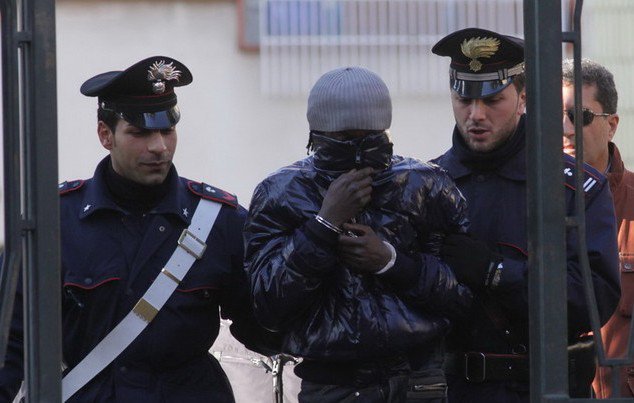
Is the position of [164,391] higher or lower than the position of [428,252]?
lower

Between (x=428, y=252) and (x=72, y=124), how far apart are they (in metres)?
8.37

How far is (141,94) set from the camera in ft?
12.8

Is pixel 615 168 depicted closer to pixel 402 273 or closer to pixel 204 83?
pixel 402 273

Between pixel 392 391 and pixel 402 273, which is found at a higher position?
pixel 402 273

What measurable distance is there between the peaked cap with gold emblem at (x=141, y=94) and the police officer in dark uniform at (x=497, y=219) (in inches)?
30.6

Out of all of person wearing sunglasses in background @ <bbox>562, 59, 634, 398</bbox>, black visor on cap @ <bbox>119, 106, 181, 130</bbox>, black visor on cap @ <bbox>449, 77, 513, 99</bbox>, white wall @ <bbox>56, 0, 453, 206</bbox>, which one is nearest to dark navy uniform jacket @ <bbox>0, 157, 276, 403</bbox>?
black visor on cap @ <bbox>119, 106, 181, 130</bbox>

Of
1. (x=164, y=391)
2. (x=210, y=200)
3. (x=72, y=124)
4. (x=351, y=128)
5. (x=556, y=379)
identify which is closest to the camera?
(x=556, y=379)

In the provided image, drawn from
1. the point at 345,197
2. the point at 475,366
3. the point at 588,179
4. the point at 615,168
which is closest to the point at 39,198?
the point at 345,197

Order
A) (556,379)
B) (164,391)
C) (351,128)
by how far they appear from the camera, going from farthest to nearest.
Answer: (164,391) < (351,128) < (556,379)

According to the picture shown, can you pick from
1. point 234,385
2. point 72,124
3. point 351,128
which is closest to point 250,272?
point 351,128

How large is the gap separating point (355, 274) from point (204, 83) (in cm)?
863

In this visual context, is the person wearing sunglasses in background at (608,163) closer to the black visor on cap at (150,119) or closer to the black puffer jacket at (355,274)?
the black puffer jacket at (355,274)

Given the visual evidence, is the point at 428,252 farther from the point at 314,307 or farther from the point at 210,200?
the point at 210,200

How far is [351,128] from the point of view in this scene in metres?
3.29
